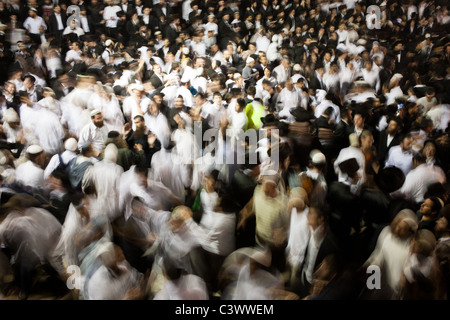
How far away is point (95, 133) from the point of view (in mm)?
3398

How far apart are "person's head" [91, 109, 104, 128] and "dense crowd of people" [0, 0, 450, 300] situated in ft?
0.16

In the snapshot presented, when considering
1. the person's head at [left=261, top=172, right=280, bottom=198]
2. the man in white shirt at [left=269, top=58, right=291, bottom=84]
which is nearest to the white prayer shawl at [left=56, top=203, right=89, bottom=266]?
the person's head at [left=261, top=172, right=280, bottom=198]

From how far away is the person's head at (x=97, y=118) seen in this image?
3.44m

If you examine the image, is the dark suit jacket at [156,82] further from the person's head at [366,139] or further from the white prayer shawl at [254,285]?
the white prayer shawl at [254,285]

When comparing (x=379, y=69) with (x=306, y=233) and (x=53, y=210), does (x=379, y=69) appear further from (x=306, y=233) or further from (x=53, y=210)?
(x=53, y=210)

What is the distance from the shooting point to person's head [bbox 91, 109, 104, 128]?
3438mm

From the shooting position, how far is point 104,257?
2.33 meters

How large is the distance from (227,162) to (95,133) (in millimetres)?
1094

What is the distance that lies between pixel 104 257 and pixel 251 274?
81 cm

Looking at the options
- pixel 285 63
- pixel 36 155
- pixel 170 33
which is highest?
pixel 170 33

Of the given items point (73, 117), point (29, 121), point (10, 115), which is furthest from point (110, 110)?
point (10, 115)

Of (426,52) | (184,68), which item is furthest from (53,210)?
(426,52)

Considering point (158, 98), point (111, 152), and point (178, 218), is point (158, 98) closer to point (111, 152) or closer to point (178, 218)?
point (111, 152)
